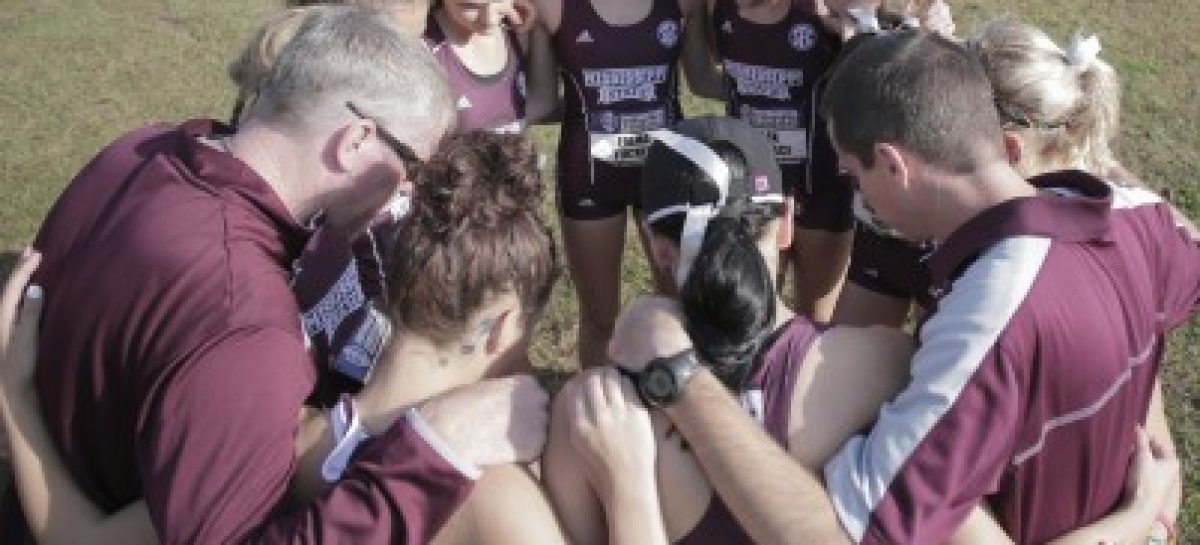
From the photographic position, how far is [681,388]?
193 centimetres

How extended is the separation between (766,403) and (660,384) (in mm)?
198

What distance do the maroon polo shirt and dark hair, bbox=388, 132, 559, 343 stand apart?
0.23 m

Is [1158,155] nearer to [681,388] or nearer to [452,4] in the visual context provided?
[452,4]

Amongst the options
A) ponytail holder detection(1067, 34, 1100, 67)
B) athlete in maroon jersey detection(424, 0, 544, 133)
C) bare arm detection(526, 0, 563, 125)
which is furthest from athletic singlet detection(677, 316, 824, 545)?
bare arm detection(526, 0, 563, 125)

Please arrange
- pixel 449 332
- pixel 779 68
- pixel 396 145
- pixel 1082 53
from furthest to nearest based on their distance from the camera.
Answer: pixel 779 68 → pixel 1082 53 → pixel 396 145 → pixel 449 332

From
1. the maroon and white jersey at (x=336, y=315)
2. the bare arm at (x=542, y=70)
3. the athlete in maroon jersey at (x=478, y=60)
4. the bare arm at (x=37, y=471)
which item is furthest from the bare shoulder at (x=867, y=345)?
the bare arm at (x=542, y=70)

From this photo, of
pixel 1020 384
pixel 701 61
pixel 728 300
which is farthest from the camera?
pixel 701 61

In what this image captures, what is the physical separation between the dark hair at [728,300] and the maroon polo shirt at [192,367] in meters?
0.47

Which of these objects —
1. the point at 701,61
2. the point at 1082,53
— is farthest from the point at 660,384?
the point at 701,61

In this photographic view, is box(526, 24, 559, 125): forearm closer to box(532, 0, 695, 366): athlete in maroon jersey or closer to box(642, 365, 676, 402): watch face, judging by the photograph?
box(532, 0, 695, 366): athlete in maroon jersey

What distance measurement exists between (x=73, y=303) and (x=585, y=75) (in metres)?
2.12

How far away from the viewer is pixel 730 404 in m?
1.93

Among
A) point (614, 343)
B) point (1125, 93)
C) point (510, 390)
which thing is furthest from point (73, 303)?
point (1125, 93)

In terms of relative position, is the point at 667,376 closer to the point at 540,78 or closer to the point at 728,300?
the point at 728,300
